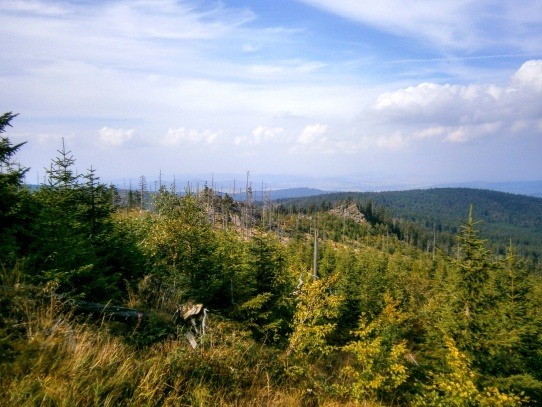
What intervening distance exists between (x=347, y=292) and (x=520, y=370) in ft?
52.2

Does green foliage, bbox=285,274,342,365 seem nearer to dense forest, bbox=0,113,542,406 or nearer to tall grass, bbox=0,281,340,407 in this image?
dense forest, bbox=0,113,542,406

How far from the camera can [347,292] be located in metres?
27.4

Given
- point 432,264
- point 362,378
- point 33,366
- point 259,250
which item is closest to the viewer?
point 33,366

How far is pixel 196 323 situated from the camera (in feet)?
20.8

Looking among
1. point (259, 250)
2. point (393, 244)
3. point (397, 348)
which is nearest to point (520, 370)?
point (397, 348)

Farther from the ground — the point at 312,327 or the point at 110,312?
the point at 110,312

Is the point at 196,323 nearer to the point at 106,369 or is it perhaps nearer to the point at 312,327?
the point at 106,369

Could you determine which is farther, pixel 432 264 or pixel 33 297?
pixel 432 264

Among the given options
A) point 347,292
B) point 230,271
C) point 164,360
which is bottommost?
point 347,292

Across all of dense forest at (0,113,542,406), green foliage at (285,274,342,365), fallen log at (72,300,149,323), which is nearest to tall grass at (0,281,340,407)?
dense forest at (0,113,542,406)

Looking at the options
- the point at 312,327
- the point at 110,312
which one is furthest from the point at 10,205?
the point at 312,327

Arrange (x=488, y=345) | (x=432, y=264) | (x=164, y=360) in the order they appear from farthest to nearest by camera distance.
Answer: (x=432, y=264) < (x=488, y=345) < (x=164, y=360)

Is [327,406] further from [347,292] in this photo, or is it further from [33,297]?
[347,292]

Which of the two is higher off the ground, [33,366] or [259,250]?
[33,366]
